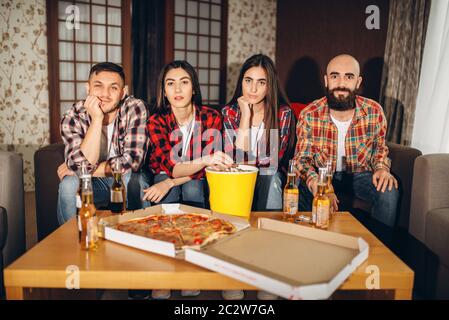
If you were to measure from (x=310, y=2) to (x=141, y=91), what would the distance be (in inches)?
83.2

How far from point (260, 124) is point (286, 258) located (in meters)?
1.19

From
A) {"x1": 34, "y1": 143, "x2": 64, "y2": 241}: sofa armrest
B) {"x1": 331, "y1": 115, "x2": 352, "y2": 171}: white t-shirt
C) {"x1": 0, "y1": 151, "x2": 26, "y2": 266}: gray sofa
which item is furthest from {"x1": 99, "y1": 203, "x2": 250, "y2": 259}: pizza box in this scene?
{"x1": 331, "y1": 115, "x2": 352, "y2": 171}: white t-shirt

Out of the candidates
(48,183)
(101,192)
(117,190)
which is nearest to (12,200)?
(48,183)

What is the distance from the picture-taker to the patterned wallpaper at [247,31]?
503cm

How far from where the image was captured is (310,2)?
4.48 m

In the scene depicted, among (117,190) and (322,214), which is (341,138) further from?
(117,190)

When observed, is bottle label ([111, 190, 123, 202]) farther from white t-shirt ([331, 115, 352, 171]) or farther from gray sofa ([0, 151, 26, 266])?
white t-shirt ([331, 115, 352, 171])

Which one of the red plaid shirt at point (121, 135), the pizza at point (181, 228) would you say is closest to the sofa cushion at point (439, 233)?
the pizza at point (181, 228)

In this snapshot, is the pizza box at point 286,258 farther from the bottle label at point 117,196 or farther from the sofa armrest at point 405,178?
the sofa armrest at point 405,178

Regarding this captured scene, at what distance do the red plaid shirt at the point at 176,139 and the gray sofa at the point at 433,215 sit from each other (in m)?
0.94

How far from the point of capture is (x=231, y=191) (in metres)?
1.42

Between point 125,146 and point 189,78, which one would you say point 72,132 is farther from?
point 189,78

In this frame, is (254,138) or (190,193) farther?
(254,138)

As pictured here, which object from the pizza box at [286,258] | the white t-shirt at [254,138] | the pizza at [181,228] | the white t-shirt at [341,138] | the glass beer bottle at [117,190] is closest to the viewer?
the pizza box at [286,258]
